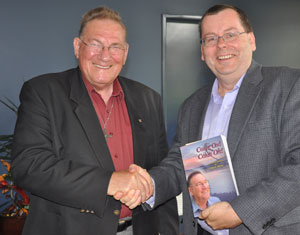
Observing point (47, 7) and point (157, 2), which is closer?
point (47, 7)

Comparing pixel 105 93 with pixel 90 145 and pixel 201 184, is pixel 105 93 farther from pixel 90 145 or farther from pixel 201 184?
pixel 201 184

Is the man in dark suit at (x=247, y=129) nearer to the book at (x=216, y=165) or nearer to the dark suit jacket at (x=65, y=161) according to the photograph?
the book at (x=216, y=165)

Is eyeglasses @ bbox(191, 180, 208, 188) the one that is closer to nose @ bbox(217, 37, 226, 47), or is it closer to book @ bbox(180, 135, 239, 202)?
book @ bbox(180, 135, 239, 202)

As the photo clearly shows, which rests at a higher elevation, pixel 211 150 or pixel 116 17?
pixel 116 17

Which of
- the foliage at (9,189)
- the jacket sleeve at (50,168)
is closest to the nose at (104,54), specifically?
the jacket sleeve at (50,168)

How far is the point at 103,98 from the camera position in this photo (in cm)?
222

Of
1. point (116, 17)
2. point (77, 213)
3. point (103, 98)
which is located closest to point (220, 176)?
point (77, 213)

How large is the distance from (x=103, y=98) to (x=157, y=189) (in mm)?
734

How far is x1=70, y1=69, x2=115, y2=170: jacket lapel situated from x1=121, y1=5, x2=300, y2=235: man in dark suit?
1.28 ft

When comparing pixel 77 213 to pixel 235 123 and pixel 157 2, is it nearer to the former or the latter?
pixel 235 123

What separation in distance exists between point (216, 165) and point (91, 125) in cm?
80

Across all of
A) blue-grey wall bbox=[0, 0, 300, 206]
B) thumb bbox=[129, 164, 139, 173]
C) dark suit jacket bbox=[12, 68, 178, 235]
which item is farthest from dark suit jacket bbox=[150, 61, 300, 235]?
blue-grey wall bbox=[0, 0, 300, 206]

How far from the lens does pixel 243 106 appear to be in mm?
1743

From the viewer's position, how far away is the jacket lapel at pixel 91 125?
1902 mm
